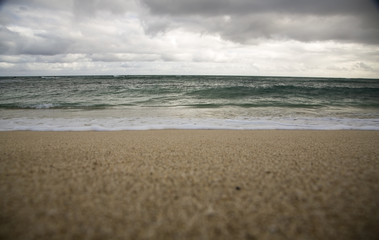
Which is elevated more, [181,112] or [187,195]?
[181,112]

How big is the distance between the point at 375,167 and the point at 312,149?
1.22 m

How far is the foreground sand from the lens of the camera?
6.41 feet

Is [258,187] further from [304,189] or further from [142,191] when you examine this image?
[142,191]

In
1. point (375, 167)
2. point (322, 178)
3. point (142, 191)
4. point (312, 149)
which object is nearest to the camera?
point (142, 191)

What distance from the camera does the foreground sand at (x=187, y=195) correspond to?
1.95 metres

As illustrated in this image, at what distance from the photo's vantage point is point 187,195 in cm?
250

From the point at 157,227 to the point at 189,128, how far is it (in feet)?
18.8

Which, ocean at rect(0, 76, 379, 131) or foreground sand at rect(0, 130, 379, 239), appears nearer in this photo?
foreground sand at rect(0, 130, 379, 239)

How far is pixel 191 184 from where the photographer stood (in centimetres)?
275

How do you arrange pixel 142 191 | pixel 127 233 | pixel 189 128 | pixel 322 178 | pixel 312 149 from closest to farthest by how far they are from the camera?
pixel 127 233 → pixel 142 191 → pixel 322 178 → pixel 312 149 → pixel 189 128

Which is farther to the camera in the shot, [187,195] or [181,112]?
[181,112]

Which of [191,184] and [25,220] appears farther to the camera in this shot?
[191,184]

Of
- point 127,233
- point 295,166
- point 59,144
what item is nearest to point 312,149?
point 295,166

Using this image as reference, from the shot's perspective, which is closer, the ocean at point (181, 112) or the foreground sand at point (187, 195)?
the foreground sand at point (187, 195)
